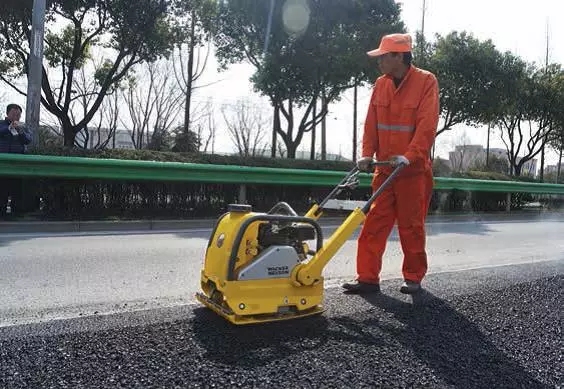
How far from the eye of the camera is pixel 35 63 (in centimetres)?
1031

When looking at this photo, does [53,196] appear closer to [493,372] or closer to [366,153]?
[366,153]

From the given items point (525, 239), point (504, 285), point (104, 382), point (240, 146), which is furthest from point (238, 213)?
point (240, 146)

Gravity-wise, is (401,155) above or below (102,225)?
above

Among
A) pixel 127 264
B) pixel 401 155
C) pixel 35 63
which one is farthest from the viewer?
pixel 35 63

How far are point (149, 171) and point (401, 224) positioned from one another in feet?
19.3

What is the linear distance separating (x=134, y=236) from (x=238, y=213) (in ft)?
15.6

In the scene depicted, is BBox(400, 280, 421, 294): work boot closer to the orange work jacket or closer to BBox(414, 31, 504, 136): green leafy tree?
the orange work jacket

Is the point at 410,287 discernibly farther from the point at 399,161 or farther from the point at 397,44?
the point at 397,44

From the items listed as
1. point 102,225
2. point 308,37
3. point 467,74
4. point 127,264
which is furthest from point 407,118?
point 467,74

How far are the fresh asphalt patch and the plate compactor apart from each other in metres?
0.11

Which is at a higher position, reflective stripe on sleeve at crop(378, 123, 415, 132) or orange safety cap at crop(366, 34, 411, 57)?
orange safety cap at crop(366, 34, 411, 57)

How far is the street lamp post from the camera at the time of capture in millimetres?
10234

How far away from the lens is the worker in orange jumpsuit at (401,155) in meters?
4.11

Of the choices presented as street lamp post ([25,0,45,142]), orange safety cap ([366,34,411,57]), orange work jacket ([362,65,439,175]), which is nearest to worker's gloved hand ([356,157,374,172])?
orange work jacket ([362,65,439,175])
